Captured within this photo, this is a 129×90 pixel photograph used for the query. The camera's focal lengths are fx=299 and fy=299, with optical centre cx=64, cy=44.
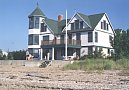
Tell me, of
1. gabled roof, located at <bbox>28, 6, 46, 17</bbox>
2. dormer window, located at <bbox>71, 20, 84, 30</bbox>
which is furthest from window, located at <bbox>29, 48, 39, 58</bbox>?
dormer window, located at <bbox>71, 20, 84, 30</bbox>

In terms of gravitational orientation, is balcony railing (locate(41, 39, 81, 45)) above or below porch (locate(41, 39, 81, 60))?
above

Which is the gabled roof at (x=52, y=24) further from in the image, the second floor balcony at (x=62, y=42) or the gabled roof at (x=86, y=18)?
the gabled roof at (x=86, y=18)

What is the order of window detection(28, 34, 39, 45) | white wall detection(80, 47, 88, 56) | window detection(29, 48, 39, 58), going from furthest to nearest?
window detection(28, 34, 39, 45), window detection(29, 48, 39, 58), white wall detection(80, 47, 88, 56)

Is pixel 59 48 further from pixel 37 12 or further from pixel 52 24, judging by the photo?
pixel 37 12

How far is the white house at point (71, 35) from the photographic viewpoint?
1921 inches

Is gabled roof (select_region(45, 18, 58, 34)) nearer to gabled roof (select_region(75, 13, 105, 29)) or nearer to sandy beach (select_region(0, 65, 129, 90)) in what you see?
gabled roof (select_region(75, 13, 105, 29))

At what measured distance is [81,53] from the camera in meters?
49.8

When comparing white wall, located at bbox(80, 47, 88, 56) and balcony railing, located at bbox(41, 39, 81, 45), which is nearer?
white wall, located at bbox(80, 47, 88, 56)

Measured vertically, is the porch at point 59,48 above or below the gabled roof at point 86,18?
below

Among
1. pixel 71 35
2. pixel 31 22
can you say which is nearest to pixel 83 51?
pixel 71 35

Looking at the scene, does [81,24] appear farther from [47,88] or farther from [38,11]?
[47,88]

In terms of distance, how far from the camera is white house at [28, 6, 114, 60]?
4878 cm

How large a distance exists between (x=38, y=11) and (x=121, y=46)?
1621cm

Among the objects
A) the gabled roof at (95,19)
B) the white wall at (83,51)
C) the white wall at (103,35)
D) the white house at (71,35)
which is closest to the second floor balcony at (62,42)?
the white house at (71,35)
